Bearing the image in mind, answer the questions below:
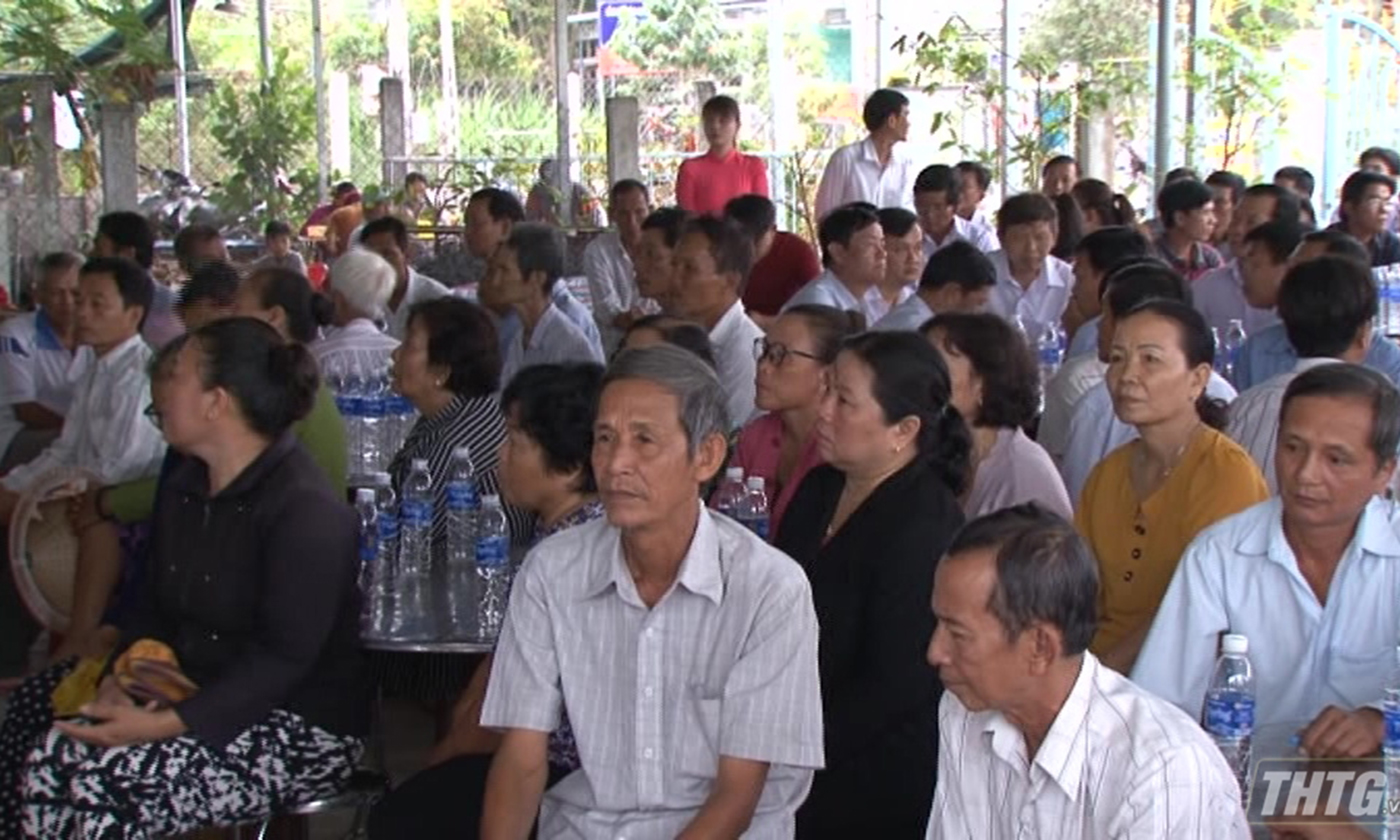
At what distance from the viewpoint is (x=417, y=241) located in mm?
11305

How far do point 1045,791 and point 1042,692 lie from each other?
12 centimetres

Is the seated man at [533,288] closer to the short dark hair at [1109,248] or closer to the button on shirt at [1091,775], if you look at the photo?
the short dark hair at [1109,248]

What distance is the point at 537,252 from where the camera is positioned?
617cm

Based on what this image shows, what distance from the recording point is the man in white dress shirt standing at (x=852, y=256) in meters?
6.52

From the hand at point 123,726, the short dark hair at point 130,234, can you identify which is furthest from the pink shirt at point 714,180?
the hand at point 123,726

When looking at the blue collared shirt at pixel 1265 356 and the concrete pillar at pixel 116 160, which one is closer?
the blue collared shirt at pixel 1265 356

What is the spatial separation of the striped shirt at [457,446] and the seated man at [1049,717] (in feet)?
6.87

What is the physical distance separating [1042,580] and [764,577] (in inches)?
23.7

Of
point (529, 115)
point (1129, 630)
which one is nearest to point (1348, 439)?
point (1129, 630)

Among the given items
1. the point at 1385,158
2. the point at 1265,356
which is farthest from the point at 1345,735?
the point at 1385,158

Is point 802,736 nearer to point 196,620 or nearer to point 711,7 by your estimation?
point 196,620

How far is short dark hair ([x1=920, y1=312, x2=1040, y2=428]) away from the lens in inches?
151

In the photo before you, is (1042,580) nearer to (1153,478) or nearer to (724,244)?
(1153,478)

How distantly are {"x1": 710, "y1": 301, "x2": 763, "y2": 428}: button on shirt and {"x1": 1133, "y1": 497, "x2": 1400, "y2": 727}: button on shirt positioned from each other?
2.63 metres
